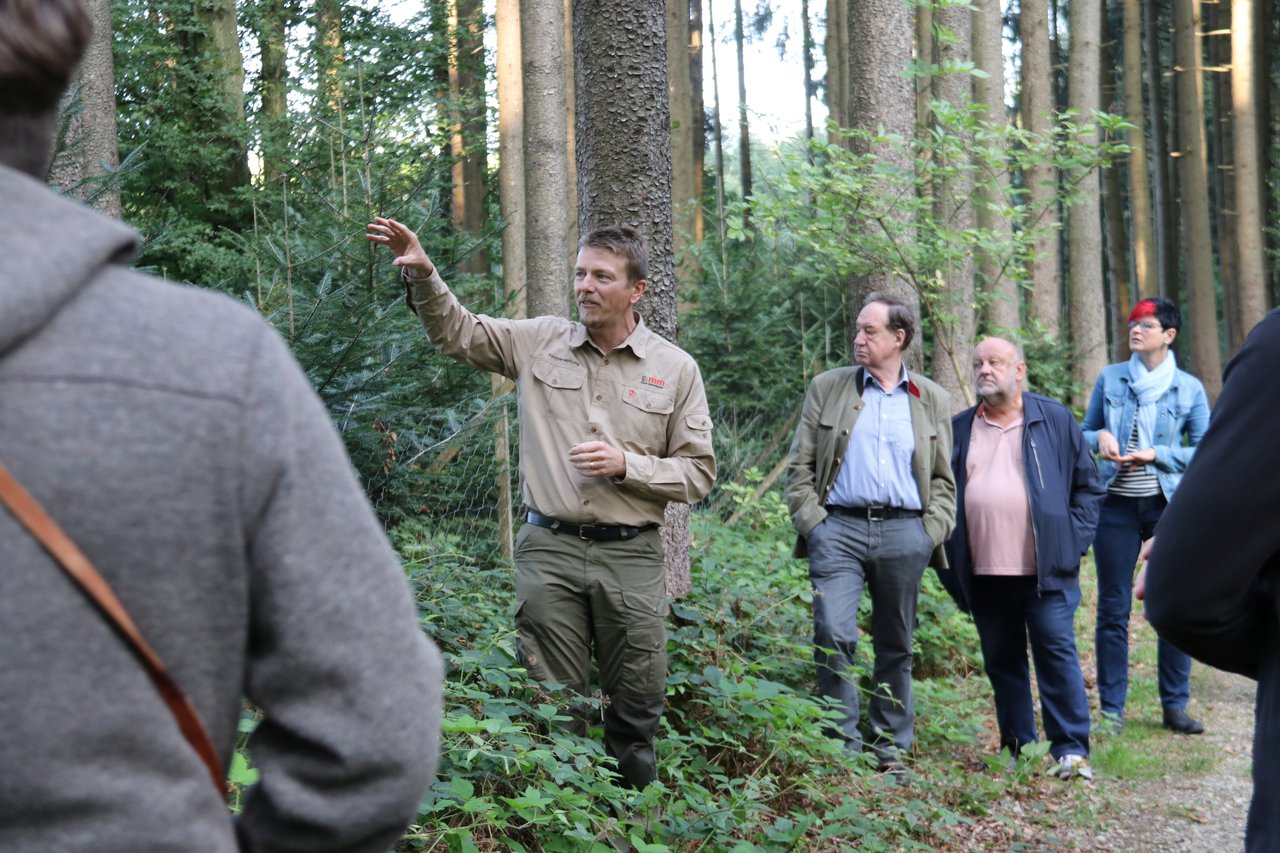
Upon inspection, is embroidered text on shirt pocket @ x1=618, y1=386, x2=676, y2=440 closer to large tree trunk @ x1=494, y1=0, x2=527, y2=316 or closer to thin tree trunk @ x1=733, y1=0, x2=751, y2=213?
large tree trunk @ x1=494, y1=0, x2=527, y2=316

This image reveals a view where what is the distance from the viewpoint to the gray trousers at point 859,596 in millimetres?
6773

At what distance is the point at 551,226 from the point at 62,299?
10.8 metres

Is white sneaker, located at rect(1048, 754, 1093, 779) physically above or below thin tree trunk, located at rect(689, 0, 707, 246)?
below

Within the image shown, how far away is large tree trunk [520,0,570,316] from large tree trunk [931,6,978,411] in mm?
3452

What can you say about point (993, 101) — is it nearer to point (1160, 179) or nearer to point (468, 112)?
point (468, 112)

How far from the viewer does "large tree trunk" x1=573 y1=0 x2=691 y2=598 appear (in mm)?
6449

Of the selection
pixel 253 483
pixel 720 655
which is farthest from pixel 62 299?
pixel 720 655

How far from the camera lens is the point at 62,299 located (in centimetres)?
A: 122

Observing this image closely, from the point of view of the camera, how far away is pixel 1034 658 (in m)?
7.10

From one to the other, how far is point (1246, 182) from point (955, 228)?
47.1ft

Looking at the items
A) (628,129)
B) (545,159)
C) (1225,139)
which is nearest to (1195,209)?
(1225,139)

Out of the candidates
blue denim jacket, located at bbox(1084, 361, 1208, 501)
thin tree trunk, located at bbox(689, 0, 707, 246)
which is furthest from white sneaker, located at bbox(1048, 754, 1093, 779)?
thin tree trunk, located at bbox(689, 0, 707, 246)

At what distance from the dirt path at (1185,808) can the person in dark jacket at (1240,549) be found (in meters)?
4.05

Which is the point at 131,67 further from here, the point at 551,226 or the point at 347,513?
the point at 347,513
